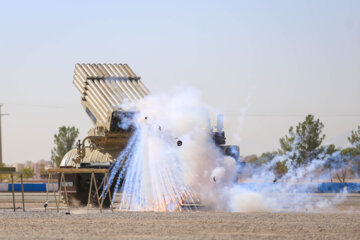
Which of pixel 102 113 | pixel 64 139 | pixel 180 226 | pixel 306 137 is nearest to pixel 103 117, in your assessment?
pixel 102 113

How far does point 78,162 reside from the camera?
29375 millimetres

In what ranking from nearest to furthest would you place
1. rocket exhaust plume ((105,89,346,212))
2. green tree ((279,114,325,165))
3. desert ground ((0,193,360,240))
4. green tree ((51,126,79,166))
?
1. desert ground ((0,193,360,240))
2. rocket exhaust plume ((105,89,346,212))
3. green tree ((279,114,325,165))
4. green tree ((51,126,79,166))

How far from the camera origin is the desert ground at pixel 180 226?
1574 cm

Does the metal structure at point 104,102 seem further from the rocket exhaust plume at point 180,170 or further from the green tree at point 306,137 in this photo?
the green tree at point 306,137

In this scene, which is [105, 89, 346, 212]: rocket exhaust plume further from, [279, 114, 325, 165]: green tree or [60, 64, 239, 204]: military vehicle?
[279, 114, 325, 165]: green tree

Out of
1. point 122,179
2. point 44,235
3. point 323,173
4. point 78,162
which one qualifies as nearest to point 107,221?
point 44,235

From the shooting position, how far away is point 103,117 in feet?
94.6

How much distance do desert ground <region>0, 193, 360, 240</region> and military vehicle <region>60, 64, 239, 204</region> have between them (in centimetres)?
603

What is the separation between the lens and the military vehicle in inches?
1080

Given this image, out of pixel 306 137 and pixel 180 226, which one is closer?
pixel 180 226

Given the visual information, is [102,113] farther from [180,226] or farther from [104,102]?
[180,226]

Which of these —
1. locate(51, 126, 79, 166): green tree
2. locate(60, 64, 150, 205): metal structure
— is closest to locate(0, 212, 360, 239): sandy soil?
locate(60, 64, 150, 205): metal structure

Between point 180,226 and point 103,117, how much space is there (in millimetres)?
11878

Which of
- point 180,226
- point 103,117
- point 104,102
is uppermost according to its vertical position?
point 104,102
